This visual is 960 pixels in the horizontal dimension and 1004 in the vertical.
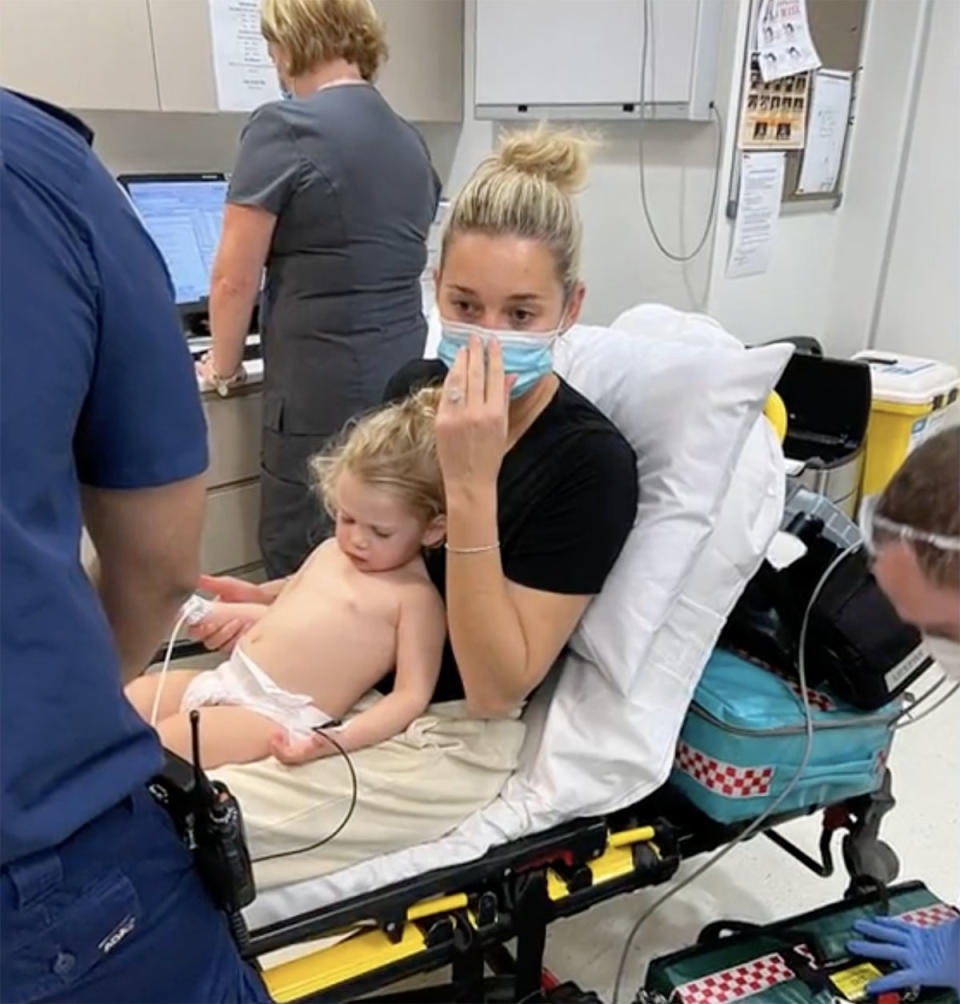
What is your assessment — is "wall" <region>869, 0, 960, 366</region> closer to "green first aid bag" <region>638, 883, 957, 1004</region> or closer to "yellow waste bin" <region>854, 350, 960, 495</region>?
"yellow waste bin" <region>854, 350, 960, 495</region>

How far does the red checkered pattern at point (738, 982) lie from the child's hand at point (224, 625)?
0.78m

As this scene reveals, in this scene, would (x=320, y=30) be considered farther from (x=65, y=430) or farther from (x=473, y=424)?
(x=65, y=430)

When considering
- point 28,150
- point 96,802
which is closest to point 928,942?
point 96,802

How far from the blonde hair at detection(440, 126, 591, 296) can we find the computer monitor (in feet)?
4.24

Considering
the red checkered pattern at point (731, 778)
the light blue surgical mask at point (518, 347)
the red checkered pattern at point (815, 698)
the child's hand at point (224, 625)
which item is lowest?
the red checkered pattern at point (731, 778)

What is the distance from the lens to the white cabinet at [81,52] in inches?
81.6

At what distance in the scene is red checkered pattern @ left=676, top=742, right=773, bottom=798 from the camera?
1.32m

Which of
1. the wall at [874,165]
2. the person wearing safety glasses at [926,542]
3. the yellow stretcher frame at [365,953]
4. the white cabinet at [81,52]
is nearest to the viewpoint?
the person wearing safety glasses at [926,542]

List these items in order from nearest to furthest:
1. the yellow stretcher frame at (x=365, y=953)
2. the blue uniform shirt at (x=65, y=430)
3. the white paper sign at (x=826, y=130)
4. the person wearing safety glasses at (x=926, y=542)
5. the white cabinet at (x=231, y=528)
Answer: the blue uniform shirt at (x=65, y=430)
the person wearing safety glasses at (x=926, y=542)
the yellow stretcher frame at (x=365, y=953)
the white cabinet at (x=231, y=528)
the white paper sign at (x=826, y=130)

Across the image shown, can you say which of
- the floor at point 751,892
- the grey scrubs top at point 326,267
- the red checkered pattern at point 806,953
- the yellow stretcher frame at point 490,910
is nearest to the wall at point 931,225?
the floor at point 751,892

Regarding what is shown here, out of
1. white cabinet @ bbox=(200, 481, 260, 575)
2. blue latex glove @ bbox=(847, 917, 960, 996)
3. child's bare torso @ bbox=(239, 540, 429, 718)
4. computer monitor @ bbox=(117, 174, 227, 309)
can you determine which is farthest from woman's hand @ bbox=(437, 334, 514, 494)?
computer monitor @ bbox=(117, 174, 227, 309)

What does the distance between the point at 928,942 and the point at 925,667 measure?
14.1 inches

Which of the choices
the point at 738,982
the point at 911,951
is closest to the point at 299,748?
the point at 738,982

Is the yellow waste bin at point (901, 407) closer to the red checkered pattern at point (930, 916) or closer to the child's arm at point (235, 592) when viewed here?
the red checkered pattern at point (930, 916)
